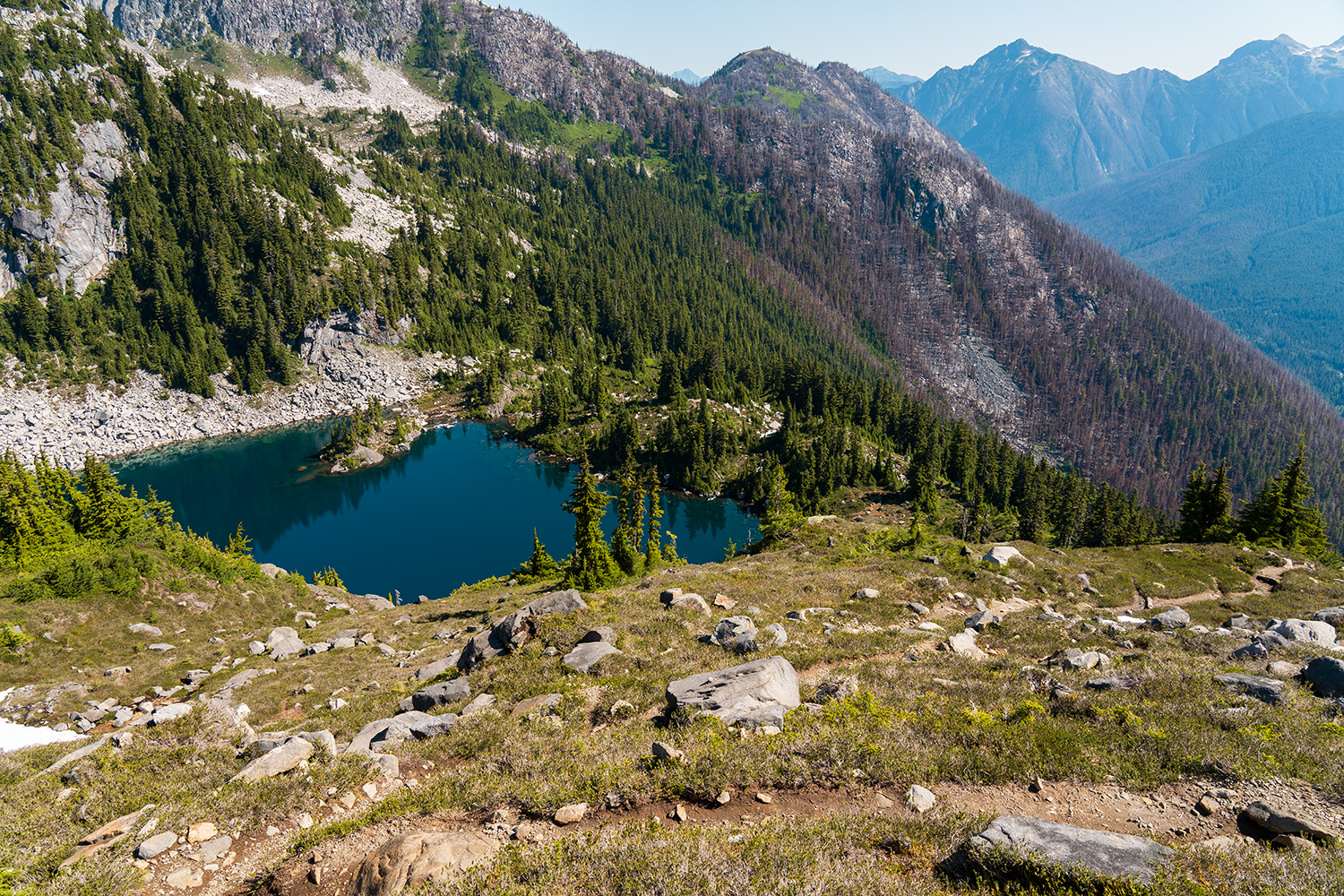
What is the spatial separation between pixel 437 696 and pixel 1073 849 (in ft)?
63.5

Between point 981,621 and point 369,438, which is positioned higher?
point 981,621

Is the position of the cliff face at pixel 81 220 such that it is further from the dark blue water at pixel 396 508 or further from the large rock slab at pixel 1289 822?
the large rock slab at pixel 1289 822

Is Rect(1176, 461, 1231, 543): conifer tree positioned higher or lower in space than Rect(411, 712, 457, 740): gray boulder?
lower

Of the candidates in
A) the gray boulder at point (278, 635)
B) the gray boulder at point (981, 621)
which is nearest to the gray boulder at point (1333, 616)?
the gray boulder at point (981, 621)

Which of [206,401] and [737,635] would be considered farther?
[206,401]

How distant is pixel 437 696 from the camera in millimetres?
20625

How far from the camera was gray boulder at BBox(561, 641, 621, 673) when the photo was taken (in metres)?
20.8

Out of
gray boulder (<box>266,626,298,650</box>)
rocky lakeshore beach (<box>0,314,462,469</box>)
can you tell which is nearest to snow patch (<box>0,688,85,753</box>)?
gray boulder (<box>266,626,298,650</box>)

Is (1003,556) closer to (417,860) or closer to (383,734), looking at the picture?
(383,734)

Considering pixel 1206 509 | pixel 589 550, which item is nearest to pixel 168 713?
pixel 589 550

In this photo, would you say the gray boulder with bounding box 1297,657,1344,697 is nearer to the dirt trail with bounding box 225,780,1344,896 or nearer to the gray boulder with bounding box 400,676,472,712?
the dirt trail with bounding box 225,780,1344,896

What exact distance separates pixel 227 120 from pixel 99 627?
8415 inches

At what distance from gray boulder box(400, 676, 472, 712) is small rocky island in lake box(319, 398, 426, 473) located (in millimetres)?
114357

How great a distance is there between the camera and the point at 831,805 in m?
11.7
